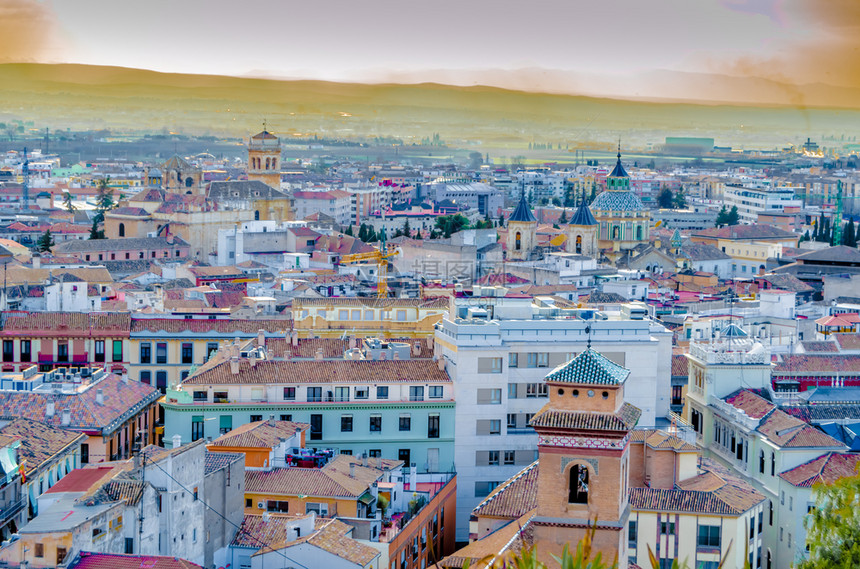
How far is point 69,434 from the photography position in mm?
16922

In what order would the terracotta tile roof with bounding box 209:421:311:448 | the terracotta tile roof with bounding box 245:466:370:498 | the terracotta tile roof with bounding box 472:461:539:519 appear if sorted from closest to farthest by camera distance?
the terracotta tile roof with bounding box 472:461:539:519 → the terracotta tile roof with bounding box 245:466:370:498 → the terracotta tile roof with bounding box 209:421:311:448

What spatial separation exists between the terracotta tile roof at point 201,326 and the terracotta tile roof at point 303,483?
778cm

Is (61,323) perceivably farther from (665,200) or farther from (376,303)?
(665,200)

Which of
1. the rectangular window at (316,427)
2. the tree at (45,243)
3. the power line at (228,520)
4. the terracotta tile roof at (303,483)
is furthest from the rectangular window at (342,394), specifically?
the tree at (45,243)

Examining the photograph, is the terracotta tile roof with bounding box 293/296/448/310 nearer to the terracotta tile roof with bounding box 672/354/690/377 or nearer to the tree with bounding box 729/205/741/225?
the terracotta tile roof with bounding box 672/354/690/377

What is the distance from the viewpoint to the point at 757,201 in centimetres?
8062

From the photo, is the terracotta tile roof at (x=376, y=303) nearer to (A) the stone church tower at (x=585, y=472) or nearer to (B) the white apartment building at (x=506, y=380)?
(B) the white apartment building at (x=506, y=380)

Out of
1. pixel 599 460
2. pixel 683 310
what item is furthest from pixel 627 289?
pixel 599 460

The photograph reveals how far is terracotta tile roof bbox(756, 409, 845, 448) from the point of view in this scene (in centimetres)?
1778

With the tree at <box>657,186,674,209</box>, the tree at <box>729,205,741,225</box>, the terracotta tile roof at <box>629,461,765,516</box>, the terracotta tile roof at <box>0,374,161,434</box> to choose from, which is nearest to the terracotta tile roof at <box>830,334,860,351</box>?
the terracotta tile roof at <box>629,461,765,516</box>

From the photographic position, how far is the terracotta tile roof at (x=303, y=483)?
49.2 ft

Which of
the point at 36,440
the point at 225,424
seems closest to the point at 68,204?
the point at 225,424

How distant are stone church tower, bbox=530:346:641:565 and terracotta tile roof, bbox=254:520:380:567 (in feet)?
7.58

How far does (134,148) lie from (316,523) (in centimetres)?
12571
